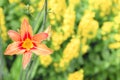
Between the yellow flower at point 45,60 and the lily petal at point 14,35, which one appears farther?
the yellow flower at point 45,60

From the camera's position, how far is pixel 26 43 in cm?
158

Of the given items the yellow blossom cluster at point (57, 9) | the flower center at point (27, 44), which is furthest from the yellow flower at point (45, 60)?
the flower center at point (27, 44)

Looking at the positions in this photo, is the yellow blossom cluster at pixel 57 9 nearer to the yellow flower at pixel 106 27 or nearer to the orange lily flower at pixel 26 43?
the yellow flower at pixel 106 27

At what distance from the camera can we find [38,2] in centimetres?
263

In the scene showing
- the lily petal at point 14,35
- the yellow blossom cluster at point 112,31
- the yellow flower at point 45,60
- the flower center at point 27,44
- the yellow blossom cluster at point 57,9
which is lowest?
the yellow flower at point 45,60

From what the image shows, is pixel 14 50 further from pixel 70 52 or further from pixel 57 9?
pixel 57 9

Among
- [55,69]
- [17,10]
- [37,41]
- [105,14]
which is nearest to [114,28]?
[105,14]

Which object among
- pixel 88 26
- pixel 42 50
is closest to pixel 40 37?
pixel 42 50

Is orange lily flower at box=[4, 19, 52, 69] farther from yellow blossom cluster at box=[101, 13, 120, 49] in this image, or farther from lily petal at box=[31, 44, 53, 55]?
yellow blossom cluster at box=[101, 13, 120, 49]

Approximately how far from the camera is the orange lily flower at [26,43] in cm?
148

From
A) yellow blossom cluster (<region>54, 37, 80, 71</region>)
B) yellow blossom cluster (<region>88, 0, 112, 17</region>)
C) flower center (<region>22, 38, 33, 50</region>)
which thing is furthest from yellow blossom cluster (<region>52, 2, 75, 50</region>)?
flower center (<region>22, 38, 33, 50</region>)

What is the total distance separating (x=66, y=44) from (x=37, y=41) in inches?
40.5

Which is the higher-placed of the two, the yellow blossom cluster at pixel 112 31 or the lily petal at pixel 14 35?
the lily petal at pixel 14 35

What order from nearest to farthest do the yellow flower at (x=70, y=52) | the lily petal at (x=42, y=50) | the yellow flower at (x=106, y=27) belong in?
the lily petal at (x=42, y=50)
the yellow flower at (x=70, y=52)
the yellow flower at (x=106, y=27)
